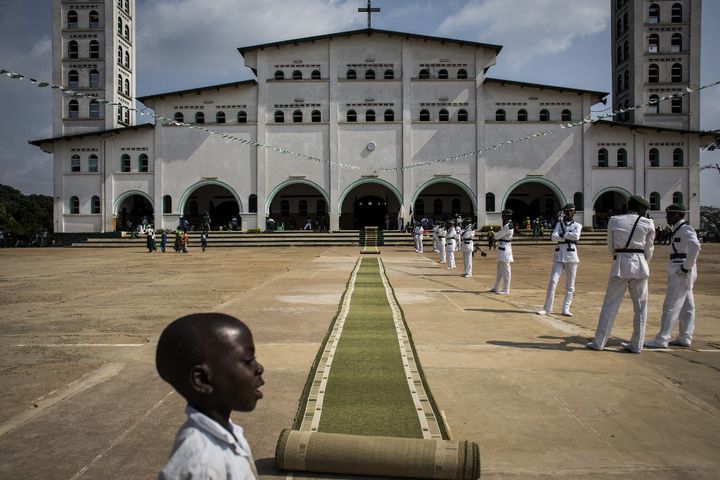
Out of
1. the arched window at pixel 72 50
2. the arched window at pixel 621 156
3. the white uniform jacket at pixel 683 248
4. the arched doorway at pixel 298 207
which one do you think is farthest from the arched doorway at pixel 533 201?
the white uniform jacket at pixel 683 248

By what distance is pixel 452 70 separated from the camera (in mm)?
46406

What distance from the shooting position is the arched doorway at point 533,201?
49125 millimetres

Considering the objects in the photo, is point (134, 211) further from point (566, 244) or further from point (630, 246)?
point (630, 246)

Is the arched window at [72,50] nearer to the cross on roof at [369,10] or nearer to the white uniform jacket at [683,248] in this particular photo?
the cross on roof at [369,10]

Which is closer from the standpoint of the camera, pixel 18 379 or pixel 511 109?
pixel 18 379

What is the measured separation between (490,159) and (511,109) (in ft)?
14.3

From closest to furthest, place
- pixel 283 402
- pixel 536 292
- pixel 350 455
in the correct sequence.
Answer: pixel 350 455, pixel 283 402, pixel 536 292

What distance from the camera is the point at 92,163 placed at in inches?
1863

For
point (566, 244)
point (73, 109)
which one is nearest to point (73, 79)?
point (73, 109)

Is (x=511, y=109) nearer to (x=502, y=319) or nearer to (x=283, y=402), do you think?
(x=502, y=319)

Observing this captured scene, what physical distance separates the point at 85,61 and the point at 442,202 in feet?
109

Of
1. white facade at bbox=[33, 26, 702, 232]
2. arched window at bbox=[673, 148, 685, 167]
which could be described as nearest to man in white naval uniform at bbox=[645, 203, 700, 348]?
white facade at bbox=[33, 26, 702, 232]

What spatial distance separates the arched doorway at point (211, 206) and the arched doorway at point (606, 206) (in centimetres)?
3076

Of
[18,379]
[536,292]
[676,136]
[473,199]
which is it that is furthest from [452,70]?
[18,379]
